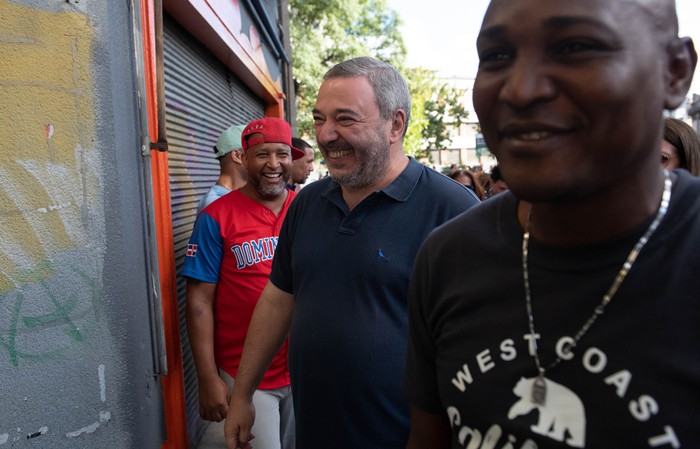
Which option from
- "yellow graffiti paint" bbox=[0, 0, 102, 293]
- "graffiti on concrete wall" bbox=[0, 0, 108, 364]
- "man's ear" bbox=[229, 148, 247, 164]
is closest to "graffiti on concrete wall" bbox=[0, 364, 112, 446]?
"graffiti on concrete wall" bbox=[0, 0, 108, 364]

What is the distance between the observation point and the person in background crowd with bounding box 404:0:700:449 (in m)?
0.89

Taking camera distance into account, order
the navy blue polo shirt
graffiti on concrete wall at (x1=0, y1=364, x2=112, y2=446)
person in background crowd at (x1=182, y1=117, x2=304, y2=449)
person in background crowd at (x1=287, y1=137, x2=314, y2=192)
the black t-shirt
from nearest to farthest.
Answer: the black t-shirt, the navy blue polo shirt, graffiti on concrete wall at (x1=0, y1=364, x2=112, y2=446), person in background crowd at (x1=182, y1=117, x2=304, y2=449), person in background crowd at (x1=287, y1=137, x2=314, y2=192)

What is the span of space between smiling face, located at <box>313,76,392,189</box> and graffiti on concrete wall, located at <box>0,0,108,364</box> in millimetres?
981

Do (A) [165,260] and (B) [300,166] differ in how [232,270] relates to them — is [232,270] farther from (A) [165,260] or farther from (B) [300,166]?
(B) [300,166]

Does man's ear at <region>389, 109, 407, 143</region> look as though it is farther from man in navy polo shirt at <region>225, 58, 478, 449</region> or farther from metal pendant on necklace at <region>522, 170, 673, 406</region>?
metal pendant on necklace at <region>522, 170, 673, 406</region>

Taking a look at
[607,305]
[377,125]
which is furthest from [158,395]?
[607,305]

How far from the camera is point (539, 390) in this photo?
3.29 feet

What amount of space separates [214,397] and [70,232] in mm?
1174

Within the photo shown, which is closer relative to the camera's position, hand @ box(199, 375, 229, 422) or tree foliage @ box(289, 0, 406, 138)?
hand @ box(199, 375, 229, 422)

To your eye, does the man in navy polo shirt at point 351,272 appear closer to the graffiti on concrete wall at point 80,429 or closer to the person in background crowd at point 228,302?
the graffiti on concrete wall at point 80,429

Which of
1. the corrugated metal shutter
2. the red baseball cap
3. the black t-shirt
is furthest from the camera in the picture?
the corrugated metal shutter

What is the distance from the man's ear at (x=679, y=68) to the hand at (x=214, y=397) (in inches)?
102

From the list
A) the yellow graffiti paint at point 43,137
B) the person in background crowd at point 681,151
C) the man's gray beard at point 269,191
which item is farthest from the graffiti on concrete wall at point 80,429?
the person in background crowd at point 681,151

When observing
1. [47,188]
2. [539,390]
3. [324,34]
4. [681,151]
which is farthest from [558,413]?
[324,34]
